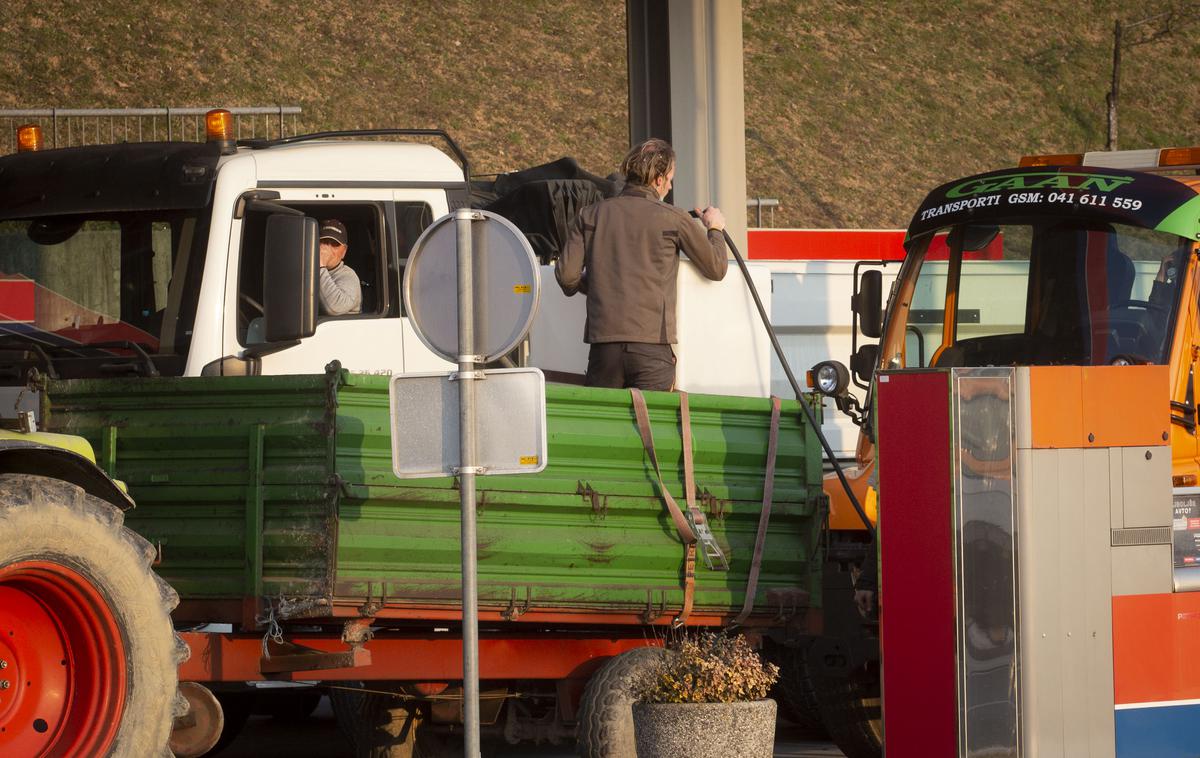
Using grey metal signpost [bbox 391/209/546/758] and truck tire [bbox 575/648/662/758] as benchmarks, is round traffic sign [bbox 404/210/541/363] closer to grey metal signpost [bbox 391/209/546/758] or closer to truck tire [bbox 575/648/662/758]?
grey metal signpost [bbox 391/209/546/758]

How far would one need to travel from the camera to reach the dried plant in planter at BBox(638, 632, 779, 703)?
7.12 metres

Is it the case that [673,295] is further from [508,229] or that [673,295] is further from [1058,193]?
[508,229]

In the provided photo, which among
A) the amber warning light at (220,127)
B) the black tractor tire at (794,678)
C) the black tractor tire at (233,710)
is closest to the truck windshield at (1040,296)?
the black tractor tire at (794,678)

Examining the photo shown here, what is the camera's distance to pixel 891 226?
40156mm

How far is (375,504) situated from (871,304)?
374 cm

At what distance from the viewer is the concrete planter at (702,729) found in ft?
23.1

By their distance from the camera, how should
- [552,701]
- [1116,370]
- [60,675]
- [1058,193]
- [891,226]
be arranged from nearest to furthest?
[60,675] < [1116,370] < [552,701] < [1058,193] < [891,226]

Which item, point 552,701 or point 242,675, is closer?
point 242,675

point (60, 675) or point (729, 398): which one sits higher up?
point (729, 398)

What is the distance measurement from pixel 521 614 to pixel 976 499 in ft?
6.45

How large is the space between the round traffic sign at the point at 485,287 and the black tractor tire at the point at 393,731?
96.5 inches

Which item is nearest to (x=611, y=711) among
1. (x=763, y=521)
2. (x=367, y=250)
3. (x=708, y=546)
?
(x=708, y=546)

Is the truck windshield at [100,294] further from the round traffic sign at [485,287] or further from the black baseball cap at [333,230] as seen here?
the round traffic sign at [485,287]

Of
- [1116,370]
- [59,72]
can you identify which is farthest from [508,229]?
[59,72]
